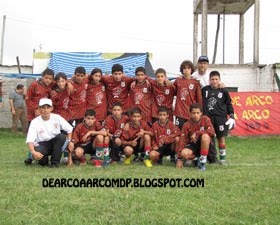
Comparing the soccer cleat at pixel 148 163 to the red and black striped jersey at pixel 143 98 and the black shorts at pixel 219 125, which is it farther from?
the black shorts at pixel 219 125

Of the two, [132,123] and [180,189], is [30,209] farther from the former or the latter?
[132,123]

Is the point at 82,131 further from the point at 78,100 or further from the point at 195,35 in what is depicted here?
the point at 195,35

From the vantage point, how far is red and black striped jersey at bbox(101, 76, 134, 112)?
6617 mm

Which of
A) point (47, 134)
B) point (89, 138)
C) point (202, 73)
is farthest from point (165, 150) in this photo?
point (47, 134)

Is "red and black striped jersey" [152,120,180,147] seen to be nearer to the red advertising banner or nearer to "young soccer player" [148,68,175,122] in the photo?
"young soccer player" [148,68,175,122]

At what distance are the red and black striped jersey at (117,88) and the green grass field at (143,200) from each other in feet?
5.50

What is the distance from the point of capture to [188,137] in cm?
591

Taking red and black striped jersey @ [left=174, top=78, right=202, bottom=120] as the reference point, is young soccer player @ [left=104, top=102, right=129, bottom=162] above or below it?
below

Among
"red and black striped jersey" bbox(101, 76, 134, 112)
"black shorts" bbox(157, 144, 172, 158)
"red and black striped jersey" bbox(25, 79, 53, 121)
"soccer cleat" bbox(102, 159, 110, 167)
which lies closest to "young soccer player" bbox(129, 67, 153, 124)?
"red and black striped jersey" bbox(101, 76, 134, 112)

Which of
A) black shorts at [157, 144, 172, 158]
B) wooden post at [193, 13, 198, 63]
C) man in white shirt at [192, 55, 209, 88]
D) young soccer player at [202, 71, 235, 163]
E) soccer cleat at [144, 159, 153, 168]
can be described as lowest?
soccer cleat at [144, 159, 153, 168]

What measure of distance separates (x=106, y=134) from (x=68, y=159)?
2.27 ft

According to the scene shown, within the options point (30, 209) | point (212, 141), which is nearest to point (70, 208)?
point (30, 209)

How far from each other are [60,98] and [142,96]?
4.42ft

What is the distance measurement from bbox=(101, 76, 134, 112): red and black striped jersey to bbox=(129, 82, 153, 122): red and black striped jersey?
0.45 feet
